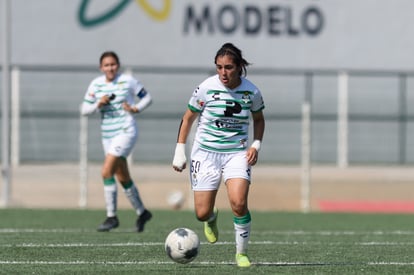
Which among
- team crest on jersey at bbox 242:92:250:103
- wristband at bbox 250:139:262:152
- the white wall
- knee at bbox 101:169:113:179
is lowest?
knee at bbox 101:169:113:179

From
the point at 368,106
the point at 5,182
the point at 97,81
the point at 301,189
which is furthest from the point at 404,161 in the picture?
the point at 97,81

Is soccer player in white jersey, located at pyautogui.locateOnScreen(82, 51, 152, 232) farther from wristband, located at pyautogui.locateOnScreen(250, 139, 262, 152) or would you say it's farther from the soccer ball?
the soccer ball

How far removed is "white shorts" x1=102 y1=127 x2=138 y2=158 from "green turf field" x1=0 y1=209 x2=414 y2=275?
3.46ft

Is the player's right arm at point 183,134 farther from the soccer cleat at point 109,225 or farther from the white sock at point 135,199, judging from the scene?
the white sock at point 135,199

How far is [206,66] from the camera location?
33.0m

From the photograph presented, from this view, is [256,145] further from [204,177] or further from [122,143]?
[122,143]

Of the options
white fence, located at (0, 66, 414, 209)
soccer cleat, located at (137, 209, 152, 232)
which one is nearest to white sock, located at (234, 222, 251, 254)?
soccer cleat, located at (137, 209, 152, 232)

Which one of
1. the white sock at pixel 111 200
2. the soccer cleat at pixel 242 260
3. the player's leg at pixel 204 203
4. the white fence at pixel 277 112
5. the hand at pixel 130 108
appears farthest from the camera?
the white fence at pixel 277 112

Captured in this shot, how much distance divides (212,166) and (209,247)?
1.93 m

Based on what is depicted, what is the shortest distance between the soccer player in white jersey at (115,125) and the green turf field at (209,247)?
0.42 m

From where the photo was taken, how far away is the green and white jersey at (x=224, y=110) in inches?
455

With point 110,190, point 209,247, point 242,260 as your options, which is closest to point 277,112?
point 110,190

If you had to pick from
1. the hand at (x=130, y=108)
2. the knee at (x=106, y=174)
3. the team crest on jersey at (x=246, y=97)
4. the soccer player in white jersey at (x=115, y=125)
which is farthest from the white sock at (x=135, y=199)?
the team crest on jersey at (x=246, y=97)

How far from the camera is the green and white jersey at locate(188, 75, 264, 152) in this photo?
11.5 m
